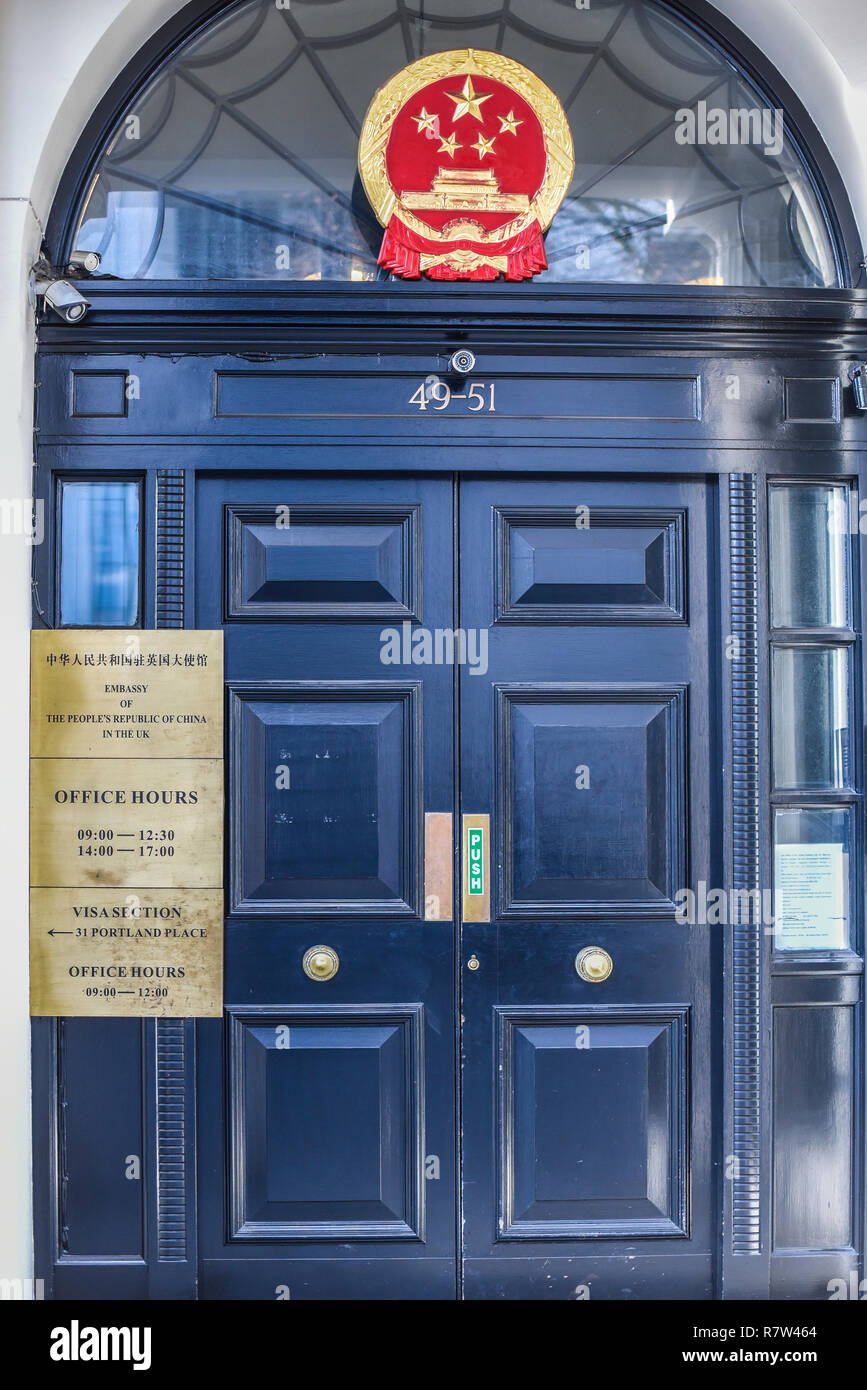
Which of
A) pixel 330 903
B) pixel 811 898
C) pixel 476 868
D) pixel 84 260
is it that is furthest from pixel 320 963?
pixel 84 260

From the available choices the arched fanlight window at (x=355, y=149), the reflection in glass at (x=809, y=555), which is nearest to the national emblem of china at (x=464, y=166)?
the arched fanlight window at (x=355, y=149)

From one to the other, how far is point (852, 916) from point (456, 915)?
4.07 feet

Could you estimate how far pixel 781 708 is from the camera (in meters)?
2.82

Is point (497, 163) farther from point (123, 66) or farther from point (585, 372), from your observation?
point (123, 66)

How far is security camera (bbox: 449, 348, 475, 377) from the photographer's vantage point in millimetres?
2695

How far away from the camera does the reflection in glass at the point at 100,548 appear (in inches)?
108

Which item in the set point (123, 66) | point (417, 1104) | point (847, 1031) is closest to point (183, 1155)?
point (417, 1104)

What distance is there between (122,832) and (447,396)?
65.2 inches

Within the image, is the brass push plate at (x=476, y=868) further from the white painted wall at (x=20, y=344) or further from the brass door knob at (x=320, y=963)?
the white painted wall at (x=20, y=344)

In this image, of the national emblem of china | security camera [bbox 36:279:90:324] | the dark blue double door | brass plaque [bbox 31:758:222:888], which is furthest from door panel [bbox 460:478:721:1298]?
security camera [bbox 36:279:90:324]

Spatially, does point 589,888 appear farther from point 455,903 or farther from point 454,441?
point 454,441

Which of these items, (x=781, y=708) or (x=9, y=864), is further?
(x=781, y=708)

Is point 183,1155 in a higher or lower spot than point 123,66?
lower

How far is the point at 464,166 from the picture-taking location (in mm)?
2744
